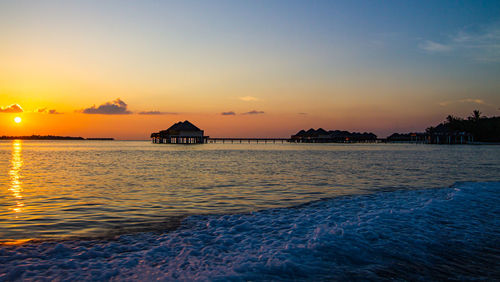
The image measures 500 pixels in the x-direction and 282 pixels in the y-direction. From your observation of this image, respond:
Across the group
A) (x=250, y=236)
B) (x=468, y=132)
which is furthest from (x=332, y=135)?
(x=250, y=236)

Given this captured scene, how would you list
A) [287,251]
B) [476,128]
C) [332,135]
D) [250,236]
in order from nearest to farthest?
[287,251] < [250,236] < [476,128] < [332,135]

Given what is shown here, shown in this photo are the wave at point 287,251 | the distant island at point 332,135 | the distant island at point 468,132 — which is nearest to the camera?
the wave at point 287,251

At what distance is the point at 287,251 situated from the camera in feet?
16.3

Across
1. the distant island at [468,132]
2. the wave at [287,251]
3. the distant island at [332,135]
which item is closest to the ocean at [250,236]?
the wave at [287,251]

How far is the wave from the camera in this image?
13.5 ft

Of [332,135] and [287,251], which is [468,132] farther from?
[287,251]

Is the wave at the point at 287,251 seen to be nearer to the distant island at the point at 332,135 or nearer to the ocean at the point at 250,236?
the ocean at the point at 250,236

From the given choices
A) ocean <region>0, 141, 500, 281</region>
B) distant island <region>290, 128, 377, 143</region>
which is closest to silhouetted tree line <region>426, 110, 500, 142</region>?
distant island <region>290, 128, 377, 143</region>

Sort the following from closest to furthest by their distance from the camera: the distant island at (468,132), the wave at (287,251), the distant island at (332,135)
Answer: the wave at (287,251) → the distant island at (468,132) → the distant island at (332,135)

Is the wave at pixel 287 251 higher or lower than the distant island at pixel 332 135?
lower

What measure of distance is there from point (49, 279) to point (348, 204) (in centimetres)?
Result: 735

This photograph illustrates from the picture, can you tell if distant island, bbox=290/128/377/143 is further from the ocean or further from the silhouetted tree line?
the ocean

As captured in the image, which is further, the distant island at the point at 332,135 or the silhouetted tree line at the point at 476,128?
the distant island at the point at 332,135

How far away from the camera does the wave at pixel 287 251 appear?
13.5 feet
